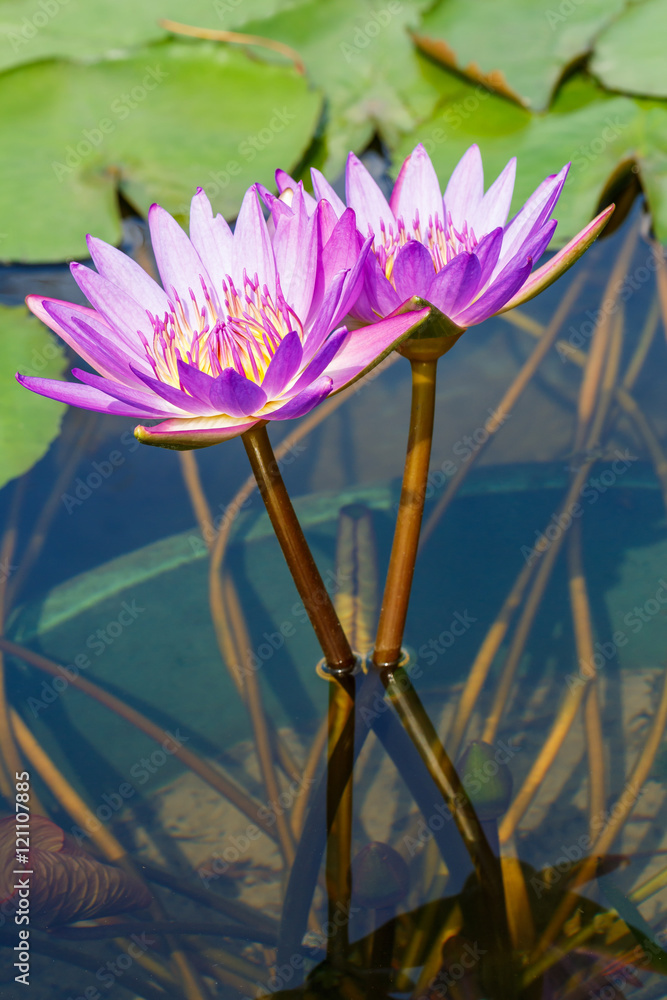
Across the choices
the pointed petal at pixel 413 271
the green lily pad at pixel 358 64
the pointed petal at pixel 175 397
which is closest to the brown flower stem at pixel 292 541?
the pointed petal at pixel 175 397

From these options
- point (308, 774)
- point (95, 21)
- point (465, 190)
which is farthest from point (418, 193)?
point (95, 21)

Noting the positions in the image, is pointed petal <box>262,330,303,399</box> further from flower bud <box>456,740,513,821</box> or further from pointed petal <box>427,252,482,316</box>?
flower bud <box>456,740,513,821</box>

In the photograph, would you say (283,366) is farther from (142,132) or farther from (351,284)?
(142,132)

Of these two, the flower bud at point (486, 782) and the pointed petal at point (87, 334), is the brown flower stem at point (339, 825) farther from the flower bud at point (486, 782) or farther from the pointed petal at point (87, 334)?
the pointed petal at point (87, 334)

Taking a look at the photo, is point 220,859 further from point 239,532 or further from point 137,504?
point 137,504

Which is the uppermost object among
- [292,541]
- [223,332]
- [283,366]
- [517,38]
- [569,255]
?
[517,38]

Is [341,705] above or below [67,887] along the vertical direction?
above
